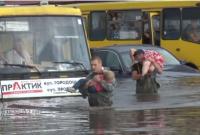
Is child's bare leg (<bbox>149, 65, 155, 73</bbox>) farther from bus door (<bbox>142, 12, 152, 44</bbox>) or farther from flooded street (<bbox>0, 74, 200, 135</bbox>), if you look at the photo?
bus door (<bbox>142, 12, 152, 44</bbox>)

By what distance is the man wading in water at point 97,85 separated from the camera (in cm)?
1555

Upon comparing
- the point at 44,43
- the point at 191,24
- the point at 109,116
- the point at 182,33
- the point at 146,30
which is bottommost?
the point at 109,116

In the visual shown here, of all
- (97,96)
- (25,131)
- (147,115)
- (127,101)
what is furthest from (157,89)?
(25,131)

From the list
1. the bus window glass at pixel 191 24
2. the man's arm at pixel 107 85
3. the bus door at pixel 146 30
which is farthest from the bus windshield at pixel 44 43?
the bus door at pixel 146 30

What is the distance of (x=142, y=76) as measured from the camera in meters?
18.8

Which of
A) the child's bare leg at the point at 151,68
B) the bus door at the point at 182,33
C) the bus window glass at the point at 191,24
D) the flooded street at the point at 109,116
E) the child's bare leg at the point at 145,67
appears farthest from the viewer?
the bus window glass at the point at 191,24

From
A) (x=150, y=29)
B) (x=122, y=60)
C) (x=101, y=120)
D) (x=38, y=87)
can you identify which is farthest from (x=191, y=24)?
(x=101, y=120)

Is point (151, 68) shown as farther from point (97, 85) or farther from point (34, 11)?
point (34, 11)

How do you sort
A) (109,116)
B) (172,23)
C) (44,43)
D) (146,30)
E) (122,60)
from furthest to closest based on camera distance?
(172,23) < (146,30) < (122,60) < (44,43) < (109,116)

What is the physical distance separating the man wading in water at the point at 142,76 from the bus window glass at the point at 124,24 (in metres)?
11.9

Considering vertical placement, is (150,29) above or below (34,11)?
below

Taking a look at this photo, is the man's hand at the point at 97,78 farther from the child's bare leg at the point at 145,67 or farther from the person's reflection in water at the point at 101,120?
the child's bare leg at the point at 145,67

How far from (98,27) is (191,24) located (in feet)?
12.2

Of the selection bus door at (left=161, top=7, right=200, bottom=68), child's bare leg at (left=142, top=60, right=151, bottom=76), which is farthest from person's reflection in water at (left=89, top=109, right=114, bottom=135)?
bus door at (left=161, top=7, right=200, bottom=68)
